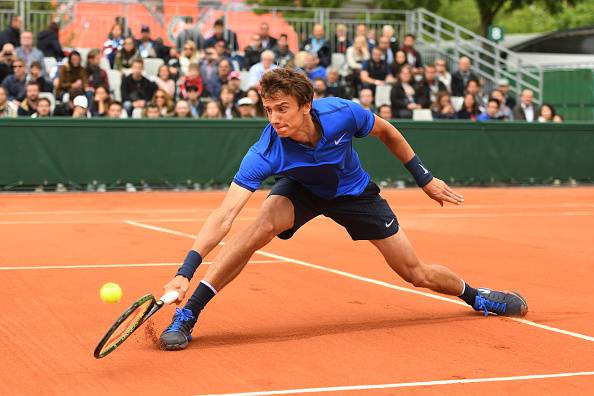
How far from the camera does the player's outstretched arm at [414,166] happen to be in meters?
7.03

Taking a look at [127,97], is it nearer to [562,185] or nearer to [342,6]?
[562,185]

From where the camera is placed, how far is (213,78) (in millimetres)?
22109

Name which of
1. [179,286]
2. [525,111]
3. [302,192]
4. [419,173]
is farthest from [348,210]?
[525,111]

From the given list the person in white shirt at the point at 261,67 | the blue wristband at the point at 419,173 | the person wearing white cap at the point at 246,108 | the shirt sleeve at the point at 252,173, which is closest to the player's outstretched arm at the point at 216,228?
the shirt sleeve at the point at 252,173

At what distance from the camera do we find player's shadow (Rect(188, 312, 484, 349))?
6797mm

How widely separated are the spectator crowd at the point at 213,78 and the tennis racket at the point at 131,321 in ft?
46.2

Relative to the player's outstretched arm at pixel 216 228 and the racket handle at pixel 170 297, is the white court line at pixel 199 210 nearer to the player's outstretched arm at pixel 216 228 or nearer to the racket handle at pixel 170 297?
the player's outstretched arm at pixel 216 228

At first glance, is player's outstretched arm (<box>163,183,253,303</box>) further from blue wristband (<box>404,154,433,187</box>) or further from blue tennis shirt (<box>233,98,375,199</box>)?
blue wristband (<box>404,154,433,187</box>)

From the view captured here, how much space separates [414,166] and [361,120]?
2.14 feet

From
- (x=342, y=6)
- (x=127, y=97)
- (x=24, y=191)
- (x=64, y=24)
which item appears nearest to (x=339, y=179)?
(x=24, y=191)

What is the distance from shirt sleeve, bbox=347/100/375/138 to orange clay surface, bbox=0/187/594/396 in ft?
4.35

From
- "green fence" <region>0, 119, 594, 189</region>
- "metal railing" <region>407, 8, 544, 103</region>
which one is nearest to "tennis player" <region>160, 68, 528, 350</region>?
"green fence" <region>0, 119, 594, 189</region>

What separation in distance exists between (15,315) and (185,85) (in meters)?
14.1

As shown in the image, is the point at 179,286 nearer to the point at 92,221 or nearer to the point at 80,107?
the point at 92,221
